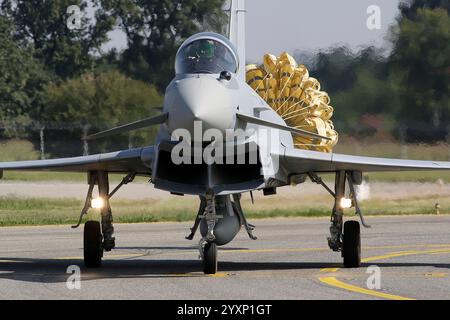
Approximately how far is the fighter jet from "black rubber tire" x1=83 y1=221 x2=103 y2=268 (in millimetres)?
16

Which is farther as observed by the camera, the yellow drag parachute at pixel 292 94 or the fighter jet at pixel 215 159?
the yellow drag parachute at pixel 292 94

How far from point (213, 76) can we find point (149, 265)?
4.37 metres

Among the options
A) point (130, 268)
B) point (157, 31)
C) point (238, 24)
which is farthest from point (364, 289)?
point (157, 31)

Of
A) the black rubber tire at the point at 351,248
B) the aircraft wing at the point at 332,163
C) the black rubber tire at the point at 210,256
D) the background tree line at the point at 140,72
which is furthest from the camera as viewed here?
the background tree line at the point at 140,72

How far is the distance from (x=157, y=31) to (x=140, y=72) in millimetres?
4177

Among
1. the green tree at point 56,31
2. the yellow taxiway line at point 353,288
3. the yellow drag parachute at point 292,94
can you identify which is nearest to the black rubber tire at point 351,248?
the yellow taxiway line at point 353,288

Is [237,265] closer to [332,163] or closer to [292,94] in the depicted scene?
[332,163]

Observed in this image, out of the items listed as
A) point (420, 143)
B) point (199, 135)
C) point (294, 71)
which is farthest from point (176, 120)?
point (420, 143)

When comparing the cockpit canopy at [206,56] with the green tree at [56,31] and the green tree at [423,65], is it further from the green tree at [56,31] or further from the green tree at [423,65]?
the green tree at [56,31]

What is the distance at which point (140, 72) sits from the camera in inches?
1597

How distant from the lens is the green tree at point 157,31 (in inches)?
1564

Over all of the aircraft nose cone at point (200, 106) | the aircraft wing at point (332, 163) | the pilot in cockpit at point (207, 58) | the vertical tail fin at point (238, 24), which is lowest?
the aircraft wing at point (332, 163)

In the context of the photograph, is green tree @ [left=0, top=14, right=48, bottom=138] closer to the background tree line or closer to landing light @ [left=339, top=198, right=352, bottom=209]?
the background tree line

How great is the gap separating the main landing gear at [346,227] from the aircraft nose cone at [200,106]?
3.37 meters
